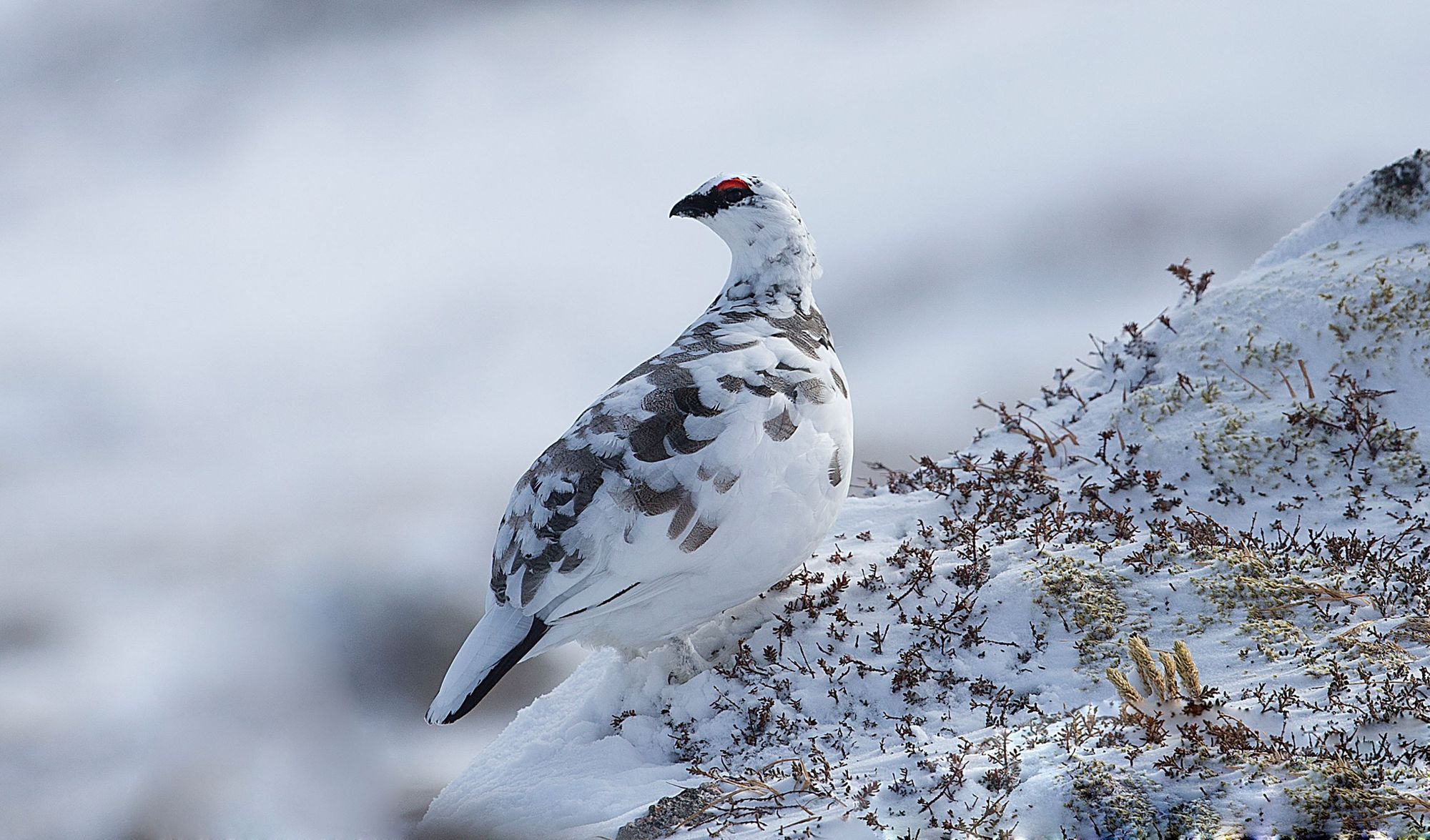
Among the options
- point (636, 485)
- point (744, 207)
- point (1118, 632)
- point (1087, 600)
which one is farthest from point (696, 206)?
point (1118, 632)

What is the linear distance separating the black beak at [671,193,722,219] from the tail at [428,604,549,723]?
1985 millimetres

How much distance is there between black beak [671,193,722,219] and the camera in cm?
495

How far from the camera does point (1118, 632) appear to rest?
4133mm

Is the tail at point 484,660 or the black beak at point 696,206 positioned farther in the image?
the black beak at point 696,206

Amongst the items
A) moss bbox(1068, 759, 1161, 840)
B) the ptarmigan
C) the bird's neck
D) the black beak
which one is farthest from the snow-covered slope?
the black beak

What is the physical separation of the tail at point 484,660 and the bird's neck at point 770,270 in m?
1.74

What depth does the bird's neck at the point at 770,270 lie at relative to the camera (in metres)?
4.95

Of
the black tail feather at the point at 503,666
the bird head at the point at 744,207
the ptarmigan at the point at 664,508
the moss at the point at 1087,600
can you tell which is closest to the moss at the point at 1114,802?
the moss at the point at 1087,600

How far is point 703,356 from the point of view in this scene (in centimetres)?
439

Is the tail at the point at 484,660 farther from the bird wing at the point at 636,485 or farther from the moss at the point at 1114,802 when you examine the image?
the moss at the point at 1114,802

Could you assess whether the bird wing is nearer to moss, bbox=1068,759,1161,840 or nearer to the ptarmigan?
the ptarmigan

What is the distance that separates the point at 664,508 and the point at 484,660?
820 millimetres

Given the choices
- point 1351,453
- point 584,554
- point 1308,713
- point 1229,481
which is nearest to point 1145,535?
point 1229,481

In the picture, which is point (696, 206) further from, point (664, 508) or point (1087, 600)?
point (1087, 600)
